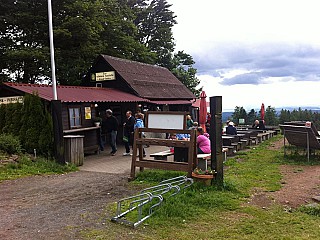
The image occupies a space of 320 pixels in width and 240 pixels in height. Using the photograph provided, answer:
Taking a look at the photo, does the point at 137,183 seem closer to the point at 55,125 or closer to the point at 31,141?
the point at 55,125

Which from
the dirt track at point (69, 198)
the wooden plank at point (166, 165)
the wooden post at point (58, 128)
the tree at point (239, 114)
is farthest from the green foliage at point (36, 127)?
the tree at point (239, 114)

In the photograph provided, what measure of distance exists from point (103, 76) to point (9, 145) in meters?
10.9

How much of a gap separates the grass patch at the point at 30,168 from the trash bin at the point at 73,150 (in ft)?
1.51

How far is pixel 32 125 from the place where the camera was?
11.2 m

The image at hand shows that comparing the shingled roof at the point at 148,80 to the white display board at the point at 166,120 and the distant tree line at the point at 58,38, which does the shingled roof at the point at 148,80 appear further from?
the white display board at the point at 166,120

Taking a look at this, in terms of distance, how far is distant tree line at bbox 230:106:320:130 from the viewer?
24.0 metres

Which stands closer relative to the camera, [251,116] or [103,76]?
[103,76]

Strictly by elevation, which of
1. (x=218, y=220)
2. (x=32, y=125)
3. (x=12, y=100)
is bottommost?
(x=218, y=220)

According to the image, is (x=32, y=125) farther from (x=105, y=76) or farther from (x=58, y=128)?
(x=105, y=76)

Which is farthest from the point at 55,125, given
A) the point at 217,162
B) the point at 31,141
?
the point at 217,162

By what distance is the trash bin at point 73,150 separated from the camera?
10812mm

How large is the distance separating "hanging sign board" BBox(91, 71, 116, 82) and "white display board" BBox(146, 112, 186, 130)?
12.7 m

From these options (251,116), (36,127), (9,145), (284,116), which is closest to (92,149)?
(36,127)

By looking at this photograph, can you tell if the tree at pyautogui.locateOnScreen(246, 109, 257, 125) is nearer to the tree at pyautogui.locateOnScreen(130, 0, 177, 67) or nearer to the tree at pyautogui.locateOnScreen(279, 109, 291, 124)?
the tree at pyautogui.locateOnScreen(279, 109, 291, 124)
